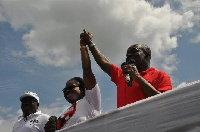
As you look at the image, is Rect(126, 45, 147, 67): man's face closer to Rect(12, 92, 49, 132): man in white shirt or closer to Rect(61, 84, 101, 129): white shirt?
Rect(61, 84, 101, 129): white shirt

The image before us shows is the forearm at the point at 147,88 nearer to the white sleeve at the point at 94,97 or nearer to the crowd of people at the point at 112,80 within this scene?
the crowd of people at the point at 112,80

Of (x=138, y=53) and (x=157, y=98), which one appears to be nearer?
(x=157, y=98)

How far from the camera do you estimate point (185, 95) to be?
1123 mm

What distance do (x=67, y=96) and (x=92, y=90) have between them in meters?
0.58

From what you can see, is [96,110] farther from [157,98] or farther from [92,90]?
[157,98]

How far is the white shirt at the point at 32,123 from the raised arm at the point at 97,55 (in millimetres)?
1508

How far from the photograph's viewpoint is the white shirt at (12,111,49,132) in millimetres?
3871

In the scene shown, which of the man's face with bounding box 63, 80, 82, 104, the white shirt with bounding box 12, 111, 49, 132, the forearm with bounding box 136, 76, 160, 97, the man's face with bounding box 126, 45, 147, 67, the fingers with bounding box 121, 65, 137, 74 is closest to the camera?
the forearm with bounding box 136, 76, 160, 97

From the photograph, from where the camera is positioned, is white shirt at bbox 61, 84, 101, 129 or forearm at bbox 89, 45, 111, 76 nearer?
white shirt at bbox 61, 84, 101, 129

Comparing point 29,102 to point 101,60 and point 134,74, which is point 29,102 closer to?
point 101,60

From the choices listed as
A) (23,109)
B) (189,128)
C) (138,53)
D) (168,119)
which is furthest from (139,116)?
(23,109)

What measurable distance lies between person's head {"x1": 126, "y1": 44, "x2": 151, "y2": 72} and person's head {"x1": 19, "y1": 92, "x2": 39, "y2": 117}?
218 centimetres

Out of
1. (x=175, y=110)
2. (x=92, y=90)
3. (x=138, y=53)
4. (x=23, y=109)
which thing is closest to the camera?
(x=175, y=110)

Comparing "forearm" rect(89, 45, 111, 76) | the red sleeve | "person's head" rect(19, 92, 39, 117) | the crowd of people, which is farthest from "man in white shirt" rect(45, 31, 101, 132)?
"person's head" rect(19, 92, 39, 117)
